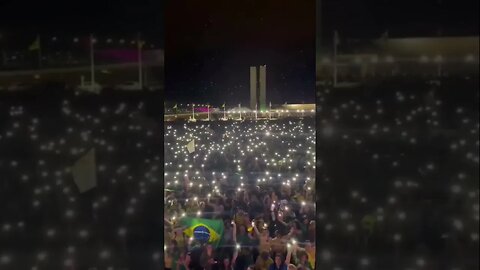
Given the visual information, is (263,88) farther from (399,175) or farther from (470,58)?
(470,58)

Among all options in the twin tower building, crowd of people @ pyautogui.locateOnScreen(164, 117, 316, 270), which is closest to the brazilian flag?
crowd of people @ pyautogui.locateOnScreen(164, 117, 316, 270)

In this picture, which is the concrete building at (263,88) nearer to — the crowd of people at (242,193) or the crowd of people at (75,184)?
the crowd of people at (242,193)

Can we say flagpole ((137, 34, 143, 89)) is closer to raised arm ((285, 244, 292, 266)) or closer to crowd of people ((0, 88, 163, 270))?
crowd of people ((0, 88, 163, 270))

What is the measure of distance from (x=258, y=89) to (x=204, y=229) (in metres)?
0.80

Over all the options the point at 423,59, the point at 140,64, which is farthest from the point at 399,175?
the point at 140,64

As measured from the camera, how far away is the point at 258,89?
7.98 ft

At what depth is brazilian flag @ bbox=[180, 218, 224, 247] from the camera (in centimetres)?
239

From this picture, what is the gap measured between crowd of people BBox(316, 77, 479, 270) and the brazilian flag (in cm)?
69

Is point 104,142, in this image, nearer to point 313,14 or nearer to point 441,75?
point 313,14

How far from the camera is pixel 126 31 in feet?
6.67

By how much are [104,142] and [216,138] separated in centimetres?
63

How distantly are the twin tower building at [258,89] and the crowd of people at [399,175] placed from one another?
559mm

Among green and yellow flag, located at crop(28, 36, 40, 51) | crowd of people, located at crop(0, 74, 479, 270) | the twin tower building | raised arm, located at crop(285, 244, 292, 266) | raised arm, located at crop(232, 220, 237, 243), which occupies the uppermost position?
green and yellow flag, located at crop(28, 36, 40, 51)

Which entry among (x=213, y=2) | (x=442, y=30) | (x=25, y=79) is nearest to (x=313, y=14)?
(x=213, y=2)
